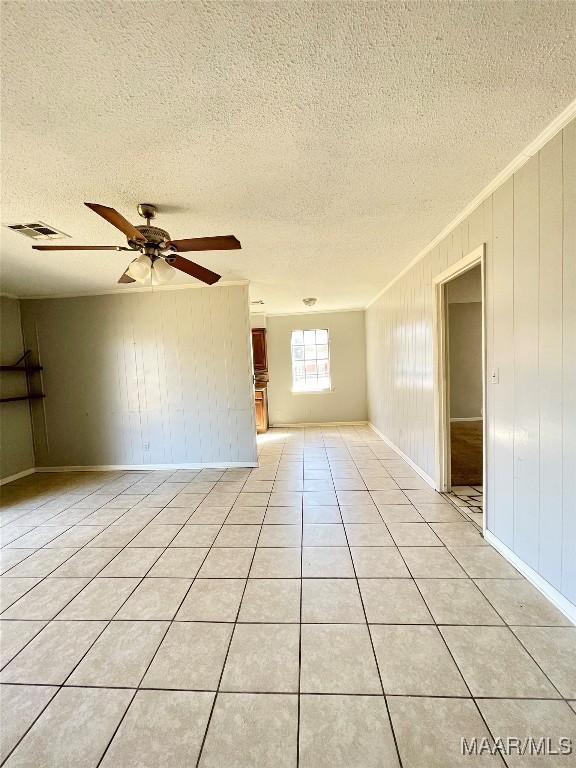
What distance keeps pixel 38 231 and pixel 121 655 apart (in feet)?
9.46

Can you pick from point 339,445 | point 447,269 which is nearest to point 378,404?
point 339,445

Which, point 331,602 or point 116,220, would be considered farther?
point 331,602

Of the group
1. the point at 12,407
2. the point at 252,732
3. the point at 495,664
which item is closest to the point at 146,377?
the point at 12,407

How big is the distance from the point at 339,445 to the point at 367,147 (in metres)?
4.12

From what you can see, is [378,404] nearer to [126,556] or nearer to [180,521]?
[180,521]

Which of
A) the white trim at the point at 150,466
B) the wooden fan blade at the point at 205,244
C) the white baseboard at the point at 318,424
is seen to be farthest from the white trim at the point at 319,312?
the wooden fan blade at the point at 205,244

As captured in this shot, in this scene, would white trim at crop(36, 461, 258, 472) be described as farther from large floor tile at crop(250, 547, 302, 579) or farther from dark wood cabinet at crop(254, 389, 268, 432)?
dark wood cabinet at crop(254, 389, 268, 432)

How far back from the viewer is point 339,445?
5.04m

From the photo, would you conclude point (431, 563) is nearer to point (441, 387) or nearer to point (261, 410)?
point (441, 387)

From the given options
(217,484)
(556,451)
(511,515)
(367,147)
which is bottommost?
(217,484)

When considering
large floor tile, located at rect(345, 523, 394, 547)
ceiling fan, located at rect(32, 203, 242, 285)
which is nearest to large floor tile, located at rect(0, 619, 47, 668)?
large floor tile, located at rect(345, 523, 394, 547)

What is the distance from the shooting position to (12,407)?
166 inches

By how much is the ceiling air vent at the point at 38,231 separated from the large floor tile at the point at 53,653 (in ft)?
8.60

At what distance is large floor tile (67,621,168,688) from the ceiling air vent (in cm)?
271
